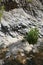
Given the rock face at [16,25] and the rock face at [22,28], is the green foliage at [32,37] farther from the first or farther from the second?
the rock face at [16,25]

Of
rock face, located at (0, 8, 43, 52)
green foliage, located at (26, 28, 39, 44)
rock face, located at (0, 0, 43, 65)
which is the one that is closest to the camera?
rock face, located at (0, 0, 43, 65)

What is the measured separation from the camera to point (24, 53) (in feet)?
41.4

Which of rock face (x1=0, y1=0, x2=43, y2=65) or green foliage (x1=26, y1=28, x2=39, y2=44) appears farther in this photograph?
green foliage (x1=26, y1=28, x2=39, y2=44)

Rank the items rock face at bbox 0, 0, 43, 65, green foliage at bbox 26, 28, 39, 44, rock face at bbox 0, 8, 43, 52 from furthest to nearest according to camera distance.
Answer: rock face at bbox 0, 8, 43, 52, green foliage at bbox 26, 28, 39, 44, rock face at bbox 0, 0, 43, 65

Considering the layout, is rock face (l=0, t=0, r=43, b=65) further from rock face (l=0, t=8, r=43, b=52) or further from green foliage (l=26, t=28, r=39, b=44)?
green foliage (l=26, t=28, r=39, b=44)

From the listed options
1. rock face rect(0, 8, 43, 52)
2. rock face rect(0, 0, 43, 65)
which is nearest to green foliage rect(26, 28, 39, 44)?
rock face rect(0, 0, 43, 65)

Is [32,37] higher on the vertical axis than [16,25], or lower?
lower

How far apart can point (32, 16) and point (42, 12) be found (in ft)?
4.26

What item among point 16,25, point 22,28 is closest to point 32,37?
point 22,28

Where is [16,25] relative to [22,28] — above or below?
above

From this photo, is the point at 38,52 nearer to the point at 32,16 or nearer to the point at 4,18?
the point at 4,18

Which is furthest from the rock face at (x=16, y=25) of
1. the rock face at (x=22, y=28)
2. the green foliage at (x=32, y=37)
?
the green foliage at (x=32, y=37)

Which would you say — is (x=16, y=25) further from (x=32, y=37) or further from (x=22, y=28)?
(x=32, y=37)

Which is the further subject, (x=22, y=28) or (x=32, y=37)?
(x=22, y=28)
